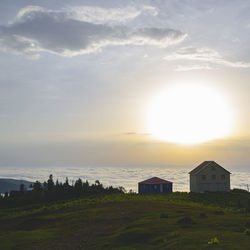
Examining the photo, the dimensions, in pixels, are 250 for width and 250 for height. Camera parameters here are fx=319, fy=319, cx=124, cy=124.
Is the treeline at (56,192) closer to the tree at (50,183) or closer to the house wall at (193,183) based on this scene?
the tree at (50,183)

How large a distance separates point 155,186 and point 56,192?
2785 cm

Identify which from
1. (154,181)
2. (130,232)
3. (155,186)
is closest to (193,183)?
(155,186)

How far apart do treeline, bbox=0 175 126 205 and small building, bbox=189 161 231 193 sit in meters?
22.3

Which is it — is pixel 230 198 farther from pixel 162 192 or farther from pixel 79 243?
pixel 79 243

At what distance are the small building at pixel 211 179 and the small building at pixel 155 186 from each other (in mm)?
7394

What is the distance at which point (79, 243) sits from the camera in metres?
28.4

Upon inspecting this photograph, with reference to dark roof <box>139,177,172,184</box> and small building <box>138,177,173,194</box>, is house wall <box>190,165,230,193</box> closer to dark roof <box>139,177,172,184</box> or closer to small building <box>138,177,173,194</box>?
small building <box>138,177,173,194</box>

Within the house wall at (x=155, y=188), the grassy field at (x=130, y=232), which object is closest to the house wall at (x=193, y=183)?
the house wall at (x=155, y=188)

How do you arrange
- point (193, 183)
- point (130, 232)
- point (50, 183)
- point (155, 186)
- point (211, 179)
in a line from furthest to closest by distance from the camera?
point (50, 183) → point (155, 186) → point (193, 183) → point (211, 179) → point (130, 232)

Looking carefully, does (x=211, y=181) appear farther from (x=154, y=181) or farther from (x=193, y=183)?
(x=154, y=181)

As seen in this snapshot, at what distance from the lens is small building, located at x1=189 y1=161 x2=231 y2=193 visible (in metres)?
79.0

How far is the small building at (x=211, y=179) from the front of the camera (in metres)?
79.0

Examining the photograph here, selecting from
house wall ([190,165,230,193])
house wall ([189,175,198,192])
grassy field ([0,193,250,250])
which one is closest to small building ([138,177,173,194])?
house wall ([189,175,198,192])

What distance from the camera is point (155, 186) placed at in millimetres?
82938
